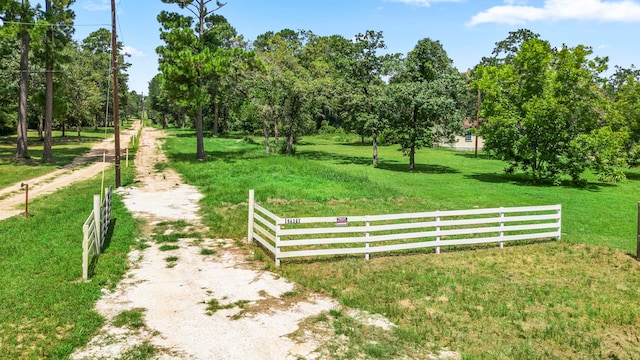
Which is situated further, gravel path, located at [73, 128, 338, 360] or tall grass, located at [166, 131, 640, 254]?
tall grass, located at [166, 131, 640, 254]

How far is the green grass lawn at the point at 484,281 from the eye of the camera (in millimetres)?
7980

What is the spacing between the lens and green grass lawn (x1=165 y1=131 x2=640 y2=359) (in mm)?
7980

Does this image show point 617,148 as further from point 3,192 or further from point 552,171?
point 3,192

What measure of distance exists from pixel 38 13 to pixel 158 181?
17.1 metres

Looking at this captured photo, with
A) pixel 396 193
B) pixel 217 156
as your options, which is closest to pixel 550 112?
pixel 396 193

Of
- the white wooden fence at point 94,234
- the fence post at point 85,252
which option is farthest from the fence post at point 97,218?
the fence post at point 85,252

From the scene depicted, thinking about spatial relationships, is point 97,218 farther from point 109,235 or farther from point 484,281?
point 484,281

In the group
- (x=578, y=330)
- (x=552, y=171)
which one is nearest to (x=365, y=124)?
(x=552, y=171)

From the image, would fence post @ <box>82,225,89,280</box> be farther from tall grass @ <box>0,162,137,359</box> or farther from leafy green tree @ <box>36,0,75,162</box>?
leafy green tree @ <box>36,0,75,162</box>

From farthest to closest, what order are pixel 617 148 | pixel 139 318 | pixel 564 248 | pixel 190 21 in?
1. pixel 190 21
2. pixel 617 148
3. pixel 564 248
4. pixel 139 318

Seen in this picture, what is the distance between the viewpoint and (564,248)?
1423 centimetres

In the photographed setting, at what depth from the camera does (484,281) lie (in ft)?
36.1

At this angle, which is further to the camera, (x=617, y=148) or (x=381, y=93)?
(x=381, y=93)

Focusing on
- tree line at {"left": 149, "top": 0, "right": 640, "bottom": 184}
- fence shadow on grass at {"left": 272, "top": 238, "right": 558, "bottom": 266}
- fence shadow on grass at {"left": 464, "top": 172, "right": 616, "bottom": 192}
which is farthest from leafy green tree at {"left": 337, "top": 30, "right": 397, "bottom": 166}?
fence shadow on grass at {"left": 272, "top": 238, "right": 558, "bottom": 266}
